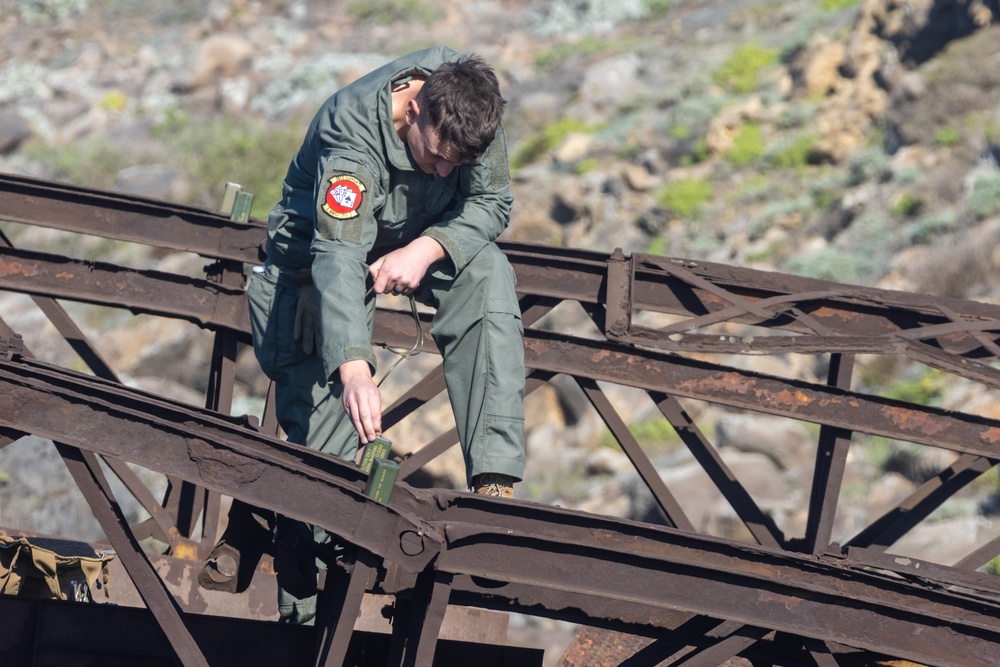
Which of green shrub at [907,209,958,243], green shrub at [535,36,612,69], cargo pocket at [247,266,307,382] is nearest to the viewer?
cargo pocket at [247,266,307,382]

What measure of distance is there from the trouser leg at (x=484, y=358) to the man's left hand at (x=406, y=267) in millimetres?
156

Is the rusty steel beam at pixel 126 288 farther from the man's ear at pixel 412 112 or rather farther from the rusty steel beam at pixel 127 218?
the man's ear at pixel 412 112

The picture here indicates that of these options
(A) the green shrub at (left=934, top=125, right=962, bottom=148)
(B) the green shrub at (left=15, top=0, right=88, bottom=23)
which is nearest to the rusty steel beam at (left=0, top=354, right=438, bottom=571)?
(A) the green shrub at (left=934, top=125, right=962, bottom=148)

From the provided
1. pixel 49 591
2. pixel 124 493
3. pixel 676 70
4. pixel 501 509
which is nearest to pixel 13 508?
pixel 124 493

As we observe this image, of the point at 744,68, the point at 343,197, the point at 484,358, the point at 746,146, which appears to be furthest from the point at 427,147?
the point at 744,68

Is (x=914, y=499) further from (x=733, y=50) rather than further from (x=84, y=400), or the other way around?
(x=733, y=50)

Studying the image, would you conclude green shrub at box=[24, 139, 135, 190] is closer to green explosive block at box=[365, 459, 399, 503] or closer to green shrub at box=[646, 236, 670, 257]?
green shrub at box=[646, 236, 670, 257]

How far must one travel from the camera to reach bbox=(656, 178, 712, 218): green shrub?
1964 cm

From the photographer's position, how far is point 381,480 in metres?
3.59

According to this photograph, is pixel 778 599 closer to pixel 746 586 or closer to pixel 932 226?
pixel 746 586

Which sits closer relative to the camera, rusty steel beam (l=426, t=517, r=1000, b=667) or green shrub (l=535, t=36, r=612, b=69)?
rusty steel beam (l=426, t=517, r=1000, b=667)

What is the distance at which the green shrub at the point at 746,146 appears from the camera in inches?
824

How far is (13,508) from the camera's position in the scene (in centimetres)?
1152

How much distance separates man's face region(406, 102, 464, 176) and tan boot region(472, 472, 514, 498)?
103 cm
